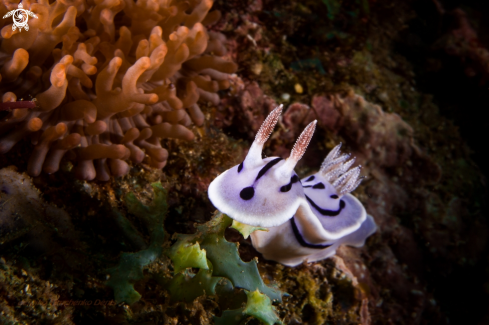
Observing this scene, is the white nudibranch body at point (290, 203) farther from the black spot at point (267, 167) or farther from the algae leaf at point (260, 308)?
the algae leaf at point (260, 308)

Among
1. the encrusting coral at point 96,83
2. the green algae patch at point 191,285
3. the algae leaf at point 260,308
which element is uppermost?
the encrusting coral at point 96,83

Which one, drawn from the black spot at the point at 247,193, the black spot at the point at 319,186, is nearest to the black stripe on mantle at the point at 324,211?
the black spot at the point at 319,186

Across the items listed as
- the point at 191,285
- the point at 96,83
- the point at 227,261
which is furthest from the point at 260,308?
the point at 96,83

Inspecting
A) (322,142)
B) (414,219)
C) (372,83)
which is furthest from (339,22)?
(414,219)

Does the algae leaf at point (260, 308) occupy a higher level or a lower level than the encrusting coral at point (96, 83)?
lower

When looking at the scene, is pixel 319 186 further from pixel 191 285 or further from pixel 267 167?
pixel 191 285

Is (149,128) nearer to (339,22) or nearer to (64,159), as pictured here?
(64,159)

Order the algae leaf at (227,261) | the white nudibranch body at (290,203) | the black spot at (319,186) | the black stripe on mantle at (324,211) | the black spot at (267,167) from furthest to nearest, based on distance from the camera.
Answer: the black spot at (319,186) < the black stripe on mantle at (324,211) < the algae leaf at (227,261) < the black spot at (267,167) < the white nudibranch body at (290,203)
